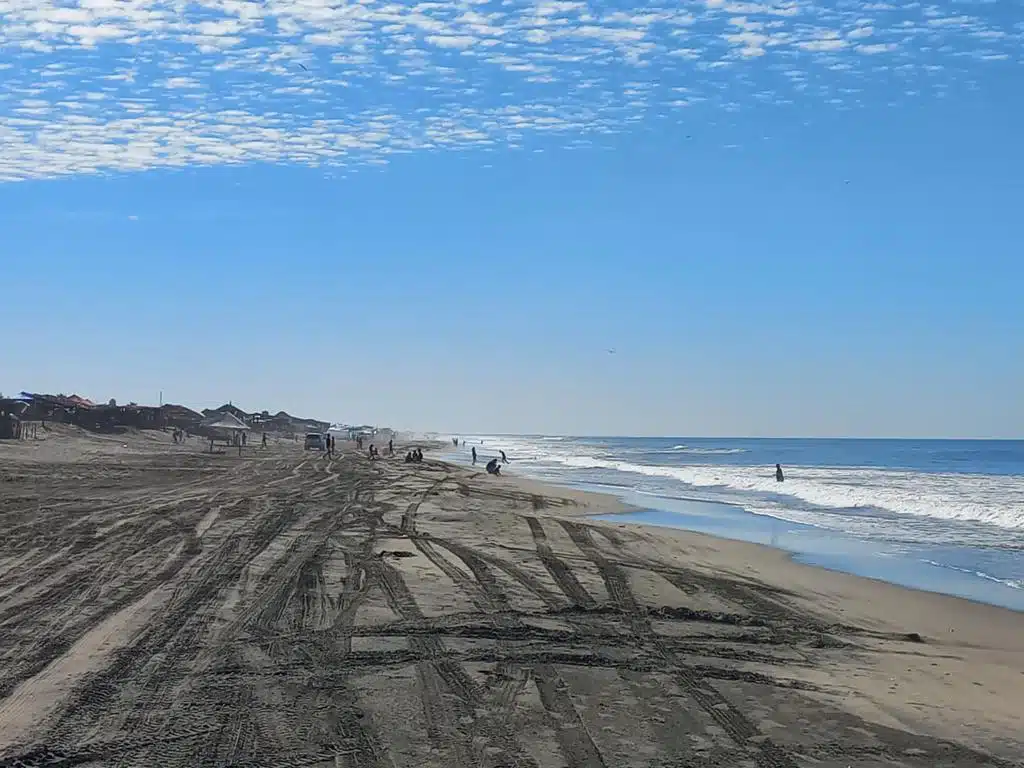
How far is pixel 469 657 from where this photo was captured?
873cm

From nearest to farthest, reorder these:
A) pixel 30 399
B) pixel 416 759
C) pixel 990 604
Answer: pixel 416 759, pixel 990 604, pixel 30 399

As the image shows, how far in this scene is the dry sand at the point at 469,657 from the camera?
6.42m

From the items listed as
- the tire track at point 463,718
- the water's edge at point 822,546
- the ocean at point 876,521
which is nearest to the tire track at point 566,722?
the tire track at point 463,718

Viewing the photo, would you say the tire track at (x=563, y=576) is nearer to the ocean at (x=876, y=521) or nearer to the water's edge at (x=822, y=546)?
the water's edge at (x=822, y=546)

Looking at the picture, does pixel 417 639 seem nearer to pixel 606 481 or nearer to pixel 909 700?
pixel 909 700

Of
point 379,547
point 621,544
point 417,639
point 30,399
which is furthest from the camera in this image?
point 30,399

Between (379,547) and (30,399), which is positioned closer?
(379,547)

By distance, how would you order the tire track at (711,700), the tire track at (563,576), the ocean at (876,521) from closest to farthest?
the tire track at (711,700), the tire track at (563,576), the ocean at (876,521)

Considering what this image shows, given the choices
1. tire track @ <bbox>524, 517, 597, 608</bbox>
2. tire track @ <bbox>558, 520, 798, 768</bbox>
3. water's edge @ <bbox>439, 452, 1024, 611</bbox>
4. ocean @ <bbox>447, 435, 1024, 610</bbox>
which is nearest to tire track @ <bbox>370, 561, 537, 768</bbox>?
tire track @ <bbox>558, 520, 798, 768</bbox>

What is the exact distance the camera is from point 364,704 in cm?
718

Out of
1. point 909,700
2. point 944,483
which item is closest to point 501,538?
point 909,700

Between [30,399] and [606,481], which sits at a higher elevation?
[30,399]

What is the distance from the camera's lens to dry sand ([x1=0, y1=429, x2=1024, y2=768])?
21.1ft

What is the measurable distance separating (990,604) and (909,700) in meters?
6.79
